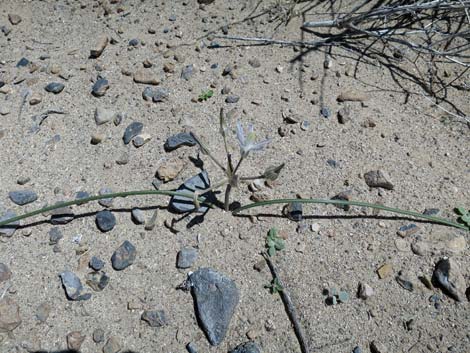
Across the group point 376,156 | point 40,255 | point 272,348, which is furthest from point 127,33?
point 272,348

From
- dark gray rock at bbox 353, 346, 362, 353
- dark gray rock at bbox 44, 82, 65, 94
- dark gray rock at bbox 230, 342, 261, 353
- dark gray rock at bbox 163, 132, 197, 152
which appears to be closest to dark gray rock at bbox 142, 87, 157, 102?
dark gray rock at bbox 163, 132, 197, 152

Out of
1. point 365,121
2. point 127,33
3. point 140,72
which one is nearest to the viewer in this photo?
point 365,121

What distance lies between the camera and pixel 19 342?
1.32 metres

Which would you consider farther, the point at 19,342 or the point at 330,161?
the point at 330,161

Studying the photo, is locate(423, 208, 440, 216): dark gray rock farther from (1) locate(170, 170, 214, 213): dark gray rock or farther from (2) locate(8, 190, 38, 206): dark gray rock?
(2) locate(8, 190, 38, 206): dark gray rock

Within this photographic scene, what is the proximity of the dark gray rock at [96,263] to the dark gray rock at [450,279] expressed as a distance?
1073mm

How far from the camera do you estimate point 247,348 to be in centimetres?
129

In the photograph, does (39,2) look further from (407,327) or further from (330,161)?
(407,327)

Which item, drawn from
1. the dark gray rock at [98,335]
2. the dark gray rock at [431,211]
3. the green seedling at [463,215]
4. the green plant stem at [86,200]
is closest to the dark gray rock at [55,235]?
the green plant stem at [86,200]

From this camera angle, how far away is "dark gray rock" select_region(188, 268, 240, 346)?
132cm

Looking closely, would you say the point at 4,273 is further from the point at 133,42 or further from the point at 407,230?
the point at 407,230

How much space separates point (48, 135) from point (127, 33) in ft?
2.12

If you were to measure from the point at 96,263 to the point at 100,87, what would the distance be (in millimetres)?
807

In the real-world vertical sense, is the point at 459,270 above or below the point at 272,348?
above
